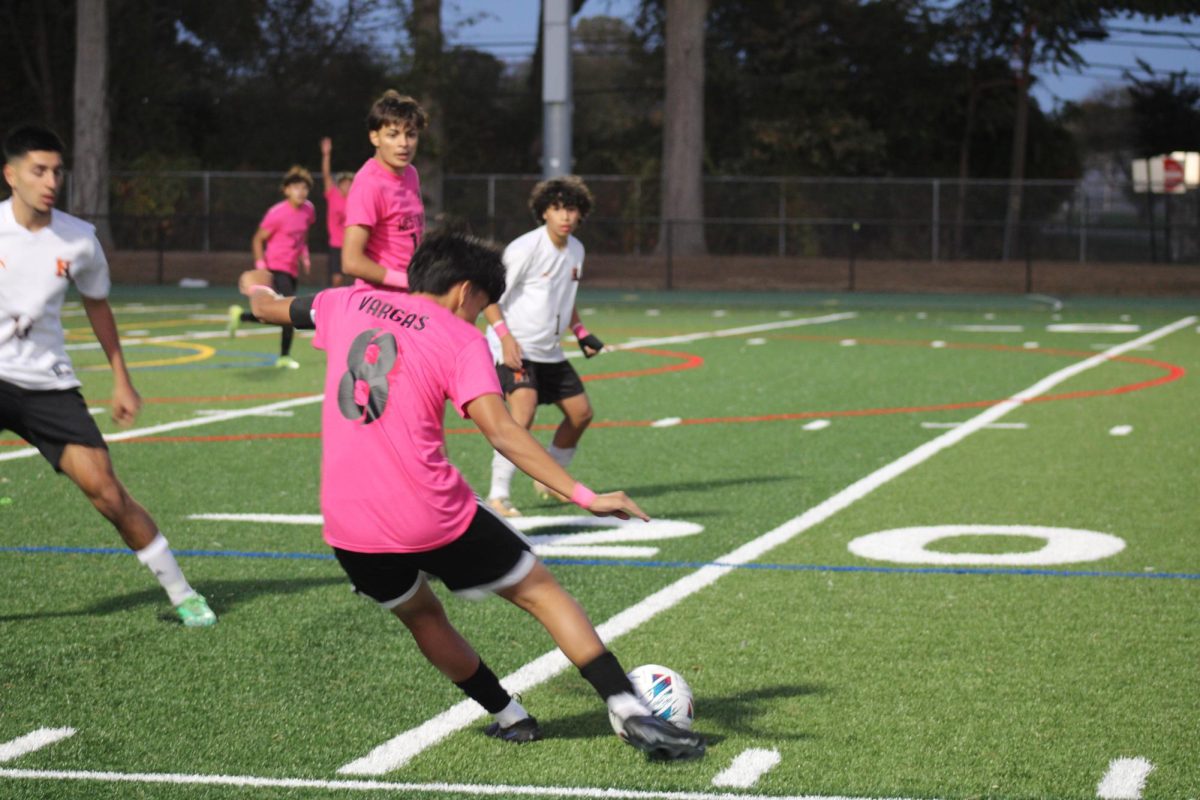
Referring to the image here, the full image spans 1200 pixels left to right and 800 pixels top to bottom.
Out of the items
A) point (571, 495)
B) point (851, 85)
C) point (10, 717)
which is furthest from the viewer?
point (851, 85)

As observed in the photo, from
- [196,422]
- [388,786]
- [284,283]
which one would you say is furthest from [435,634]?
[284,283]

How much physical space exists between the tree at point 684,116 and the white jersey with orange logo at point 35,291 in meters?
32.9

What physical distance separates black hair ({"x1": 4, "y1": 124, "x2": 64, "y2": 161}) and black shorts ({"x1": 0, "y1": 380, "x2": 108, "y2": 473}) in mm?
853

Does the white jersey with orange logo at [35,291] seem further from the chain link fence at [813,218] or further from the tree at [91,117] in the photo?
the tree at [91,117]

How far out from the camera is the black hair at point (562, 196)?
888 centimetres

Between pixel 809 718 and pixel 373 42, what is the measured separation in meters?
50.6

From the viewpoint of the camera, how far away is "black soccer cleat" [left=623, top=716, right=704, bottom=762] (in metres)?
4.70

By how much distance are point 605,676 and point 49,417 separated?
2.72 meters

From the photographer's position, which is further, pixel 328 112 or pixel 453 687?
pixel 328 112

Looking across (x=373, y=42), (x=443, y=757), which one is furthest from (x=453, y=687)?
(x=373, y=42)

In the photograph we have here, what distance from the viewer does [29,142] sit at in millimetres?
6211

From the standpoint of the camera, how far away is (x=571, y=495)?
4469 mm

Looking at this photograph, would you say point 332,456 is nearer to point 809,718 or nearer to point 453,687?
point 453,687

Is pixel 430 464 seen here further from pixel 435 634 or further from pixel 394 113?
pixel 394 113
